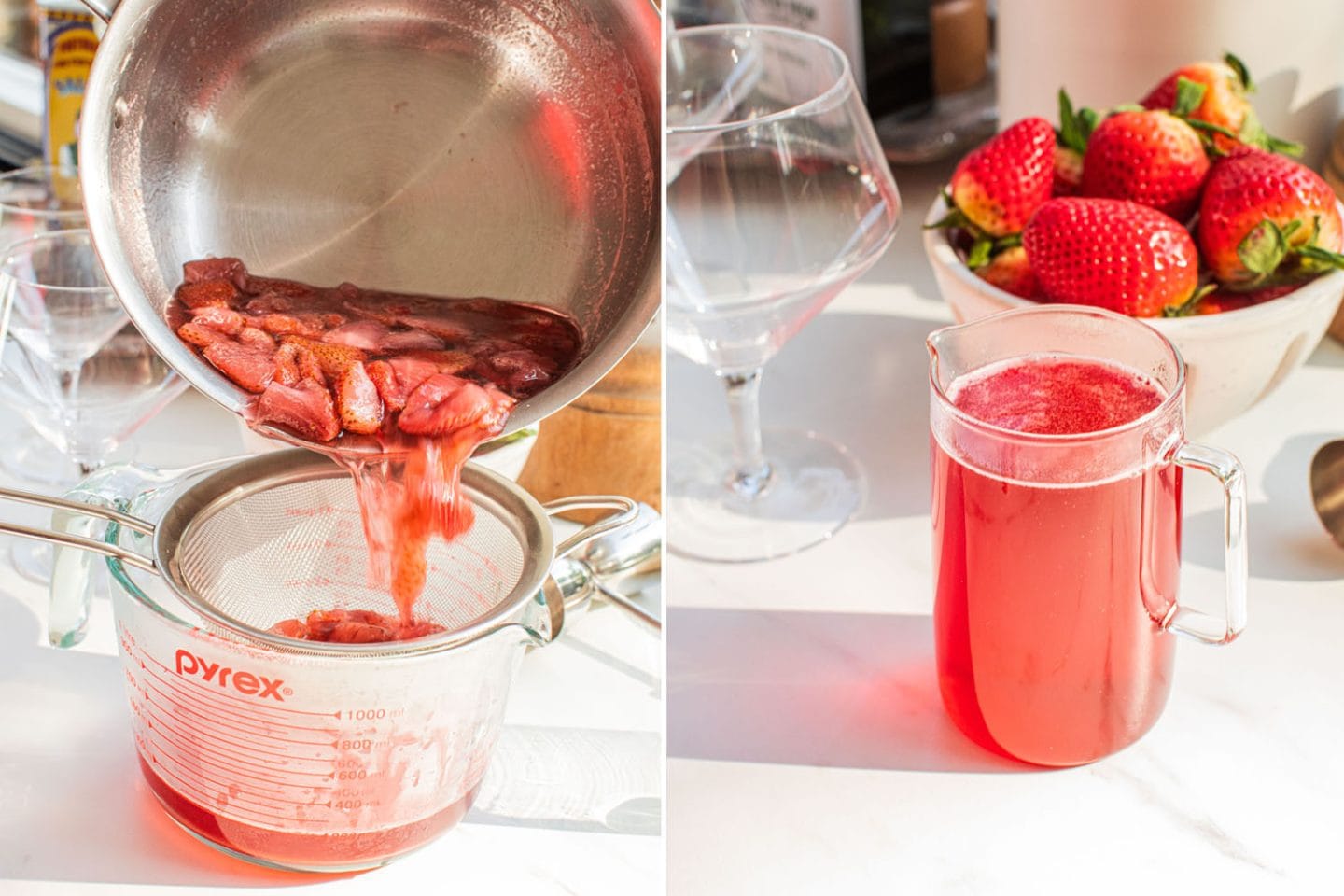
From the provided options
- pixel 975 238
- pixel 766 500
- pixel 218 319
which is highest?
pixel 218 319

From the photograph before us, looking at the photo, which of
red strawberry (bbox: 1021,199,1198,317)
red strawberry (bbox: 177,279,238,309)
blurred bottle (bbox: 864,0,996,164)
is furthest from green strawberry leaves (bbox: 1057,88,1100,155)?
red strawberry (bbox: 177,279,238,309)

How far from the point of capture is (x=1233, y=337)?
680mm

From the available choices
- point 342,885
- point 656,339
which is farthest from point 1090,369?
point 342,885

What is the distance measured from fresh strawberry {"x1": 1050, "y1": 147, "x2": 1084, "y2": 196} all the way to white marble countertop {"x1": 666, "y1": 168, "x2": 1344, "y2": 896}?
15cm

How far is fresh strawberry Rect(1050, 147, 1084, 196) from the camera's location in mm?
812

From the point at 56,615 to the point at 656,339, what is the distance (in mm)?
296

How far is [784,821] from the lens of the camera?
569 millimetres

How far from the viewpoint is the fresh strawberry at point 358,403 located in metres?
0.53

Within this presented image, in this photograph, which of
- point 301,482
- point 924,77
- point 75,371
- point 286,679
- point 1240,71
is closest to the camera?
point 286,679

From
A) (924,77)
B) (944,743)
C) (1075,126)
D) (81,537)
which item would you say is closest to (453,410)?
(81,537)

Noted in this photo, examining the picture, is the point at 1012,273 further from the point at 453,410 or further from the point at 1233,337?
the point at 453,410

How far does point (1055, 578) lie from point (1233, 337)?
208mm

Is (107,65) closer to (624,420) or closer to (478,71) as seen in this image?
(478,71)

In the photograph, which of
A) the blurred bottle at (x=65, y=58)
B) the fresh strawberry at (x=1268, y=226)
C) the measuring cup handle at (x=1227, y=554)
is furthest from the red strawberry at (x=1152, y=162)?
the blurred bottle at (x=65, y=58)
